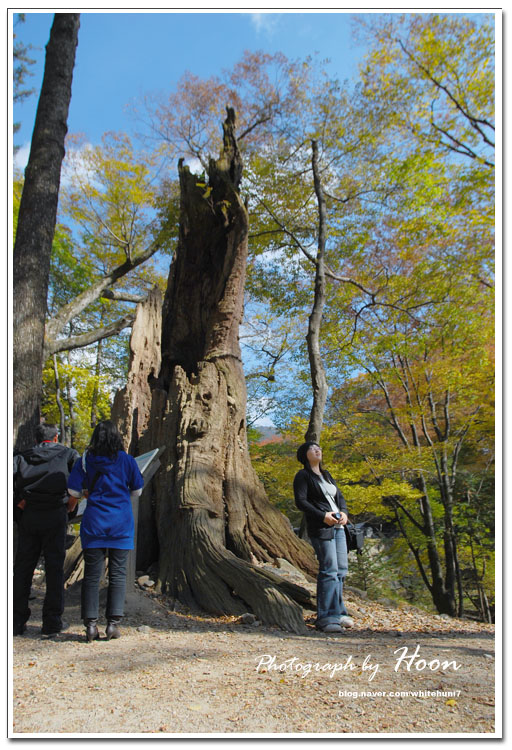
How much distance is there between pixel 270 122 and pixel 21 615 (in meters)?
12.3

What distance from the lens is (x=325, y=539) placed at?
4020 mm

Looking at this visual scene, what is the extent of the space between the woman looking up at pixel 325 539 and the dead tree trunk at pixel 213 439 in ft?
0.83

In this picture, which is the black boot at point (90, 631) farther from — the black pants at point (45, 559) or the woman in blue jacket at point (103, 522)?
the black pants at point (45, 559)

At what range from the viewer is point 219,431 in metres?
6.03

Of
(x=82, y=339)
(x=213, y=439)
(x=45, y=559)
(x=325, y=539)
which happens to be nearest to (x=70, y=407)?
(x=82, y=339)

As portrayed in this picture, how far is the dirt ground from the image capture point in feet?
7.25

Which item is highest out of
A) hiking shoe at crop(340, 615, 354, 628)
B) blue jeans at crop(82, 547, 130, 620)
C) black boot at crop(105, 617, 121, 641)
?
blue jeans at crop(82, 547, 130, 620)

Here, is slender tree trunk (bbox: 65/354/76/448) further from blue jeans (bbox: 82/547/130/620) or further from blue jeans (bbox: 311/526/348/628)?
blue jeans (bbox: 311/526/348/628)

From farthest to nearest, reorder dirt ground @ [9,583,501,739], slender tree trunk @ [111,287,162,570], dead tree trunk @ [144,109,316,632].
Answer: slender tree trunk @ [111,287,162,570] < dead tree trunk @ [144,109,316,632] < dirt ground @ [9,583,501,739]

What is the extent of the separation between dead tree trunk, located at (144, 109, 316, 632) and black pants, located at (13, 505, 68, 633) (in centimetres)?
136

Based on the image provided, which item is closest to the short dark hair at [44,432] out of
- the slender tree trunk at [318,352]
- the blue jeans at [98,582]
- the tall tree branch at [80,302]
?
the blue jeans at [98,582]

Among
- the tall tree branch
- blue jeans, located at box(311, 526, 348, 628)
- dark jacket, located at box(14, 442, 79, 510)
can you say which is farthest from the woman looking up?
the tall tree branch
